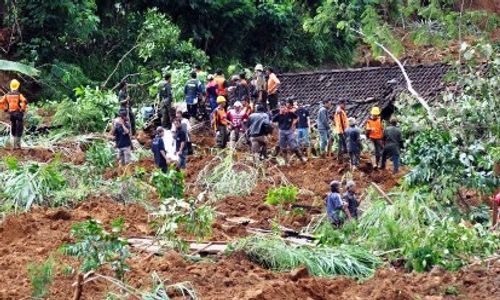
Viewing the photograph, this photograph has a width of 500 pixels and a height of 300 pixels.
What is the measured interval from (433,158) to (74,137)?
33.0 feet

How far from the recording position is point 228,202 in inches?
778

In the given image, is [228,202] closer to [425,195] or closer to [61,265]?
[425,195]

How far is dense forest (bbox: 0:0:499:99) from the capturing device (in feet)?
101

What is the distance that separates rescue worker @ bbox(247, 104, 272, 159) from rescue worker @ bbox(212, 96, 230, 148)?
0.90 m

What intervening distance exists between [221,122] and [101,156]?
8.74ft

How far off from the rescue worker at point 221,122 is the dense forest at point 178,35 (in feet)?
15.3

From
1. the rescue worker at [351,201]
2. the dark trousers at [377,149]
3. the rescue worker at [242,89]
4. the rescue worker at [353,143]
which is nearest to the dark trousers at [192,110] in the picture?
the rescue worker at [242,89]

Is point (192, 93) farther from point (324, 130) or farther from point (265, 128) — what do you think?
point (265, 128)

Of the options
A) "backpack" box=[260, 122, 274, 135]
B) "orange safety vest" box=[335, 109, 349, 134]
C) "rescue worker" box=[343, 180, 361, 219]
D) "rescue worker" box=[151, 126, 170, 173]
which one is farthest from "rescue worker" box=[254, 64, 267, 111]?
"rescue worker" box=[343, 180, 361, 219]

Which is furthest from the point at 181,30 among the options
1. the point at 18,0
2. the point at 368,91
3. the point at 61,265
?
the point at 61,265

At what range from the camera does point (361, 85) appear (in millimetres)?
28219

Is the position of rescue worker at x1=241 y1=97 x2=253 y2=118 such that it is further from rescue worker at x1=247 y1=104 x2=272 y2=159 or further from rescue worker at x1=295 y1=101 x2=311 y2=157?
rescue worker at x1=295 y1=101 x2=311 y2=157

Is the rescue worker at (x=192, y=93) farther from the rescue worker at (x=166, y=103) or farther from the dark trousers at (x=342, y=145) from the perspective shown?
the dark trousers at (x=342, y=145)

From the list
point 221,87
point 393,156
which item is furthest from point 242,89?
point 393,156
